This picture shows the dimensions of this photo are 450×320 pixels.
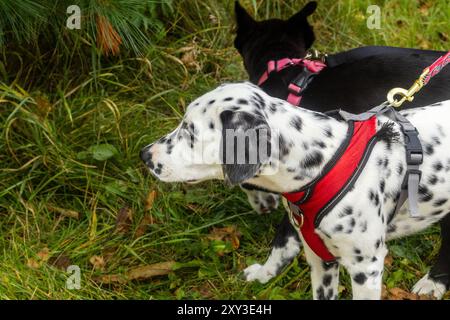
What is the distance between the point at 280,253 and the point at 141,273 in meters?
0.72

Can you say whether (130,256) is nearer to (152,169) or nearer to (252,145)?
(152,169)

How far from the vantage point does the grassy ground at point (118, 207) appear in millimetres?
3711

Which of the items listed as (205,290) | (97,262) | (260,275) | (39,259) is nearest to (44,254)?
(39,259)

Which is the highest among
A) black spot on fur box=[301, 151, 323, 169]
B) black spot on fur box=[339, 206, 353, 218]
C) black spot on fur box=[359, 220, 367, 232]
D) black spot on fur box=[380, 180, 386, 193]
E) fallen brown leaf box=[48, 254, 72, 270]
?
black spot on fur box=[301, 151, 323, 169]

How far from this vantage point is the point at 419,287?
3.72 metres

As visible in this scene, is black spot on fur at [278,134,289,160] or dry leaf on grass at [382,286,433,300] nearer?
black spot on fur at [278,134,289,160]

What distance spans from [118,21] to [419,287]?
210 cm

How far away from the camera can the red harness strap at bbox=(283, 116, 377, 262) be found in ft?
9.22

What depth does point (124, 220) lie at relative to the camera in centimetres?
398

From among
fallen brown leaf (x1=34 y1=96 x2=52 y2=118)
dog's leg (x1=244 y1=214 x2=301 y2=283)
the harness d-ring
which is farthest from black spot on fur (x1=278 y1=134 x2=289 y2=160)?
fallen brown leaf (x1=34 y1=96 x2=52 y2=118)

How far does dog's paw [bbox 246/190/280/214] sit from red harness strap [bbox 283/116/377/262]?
45.4 inches

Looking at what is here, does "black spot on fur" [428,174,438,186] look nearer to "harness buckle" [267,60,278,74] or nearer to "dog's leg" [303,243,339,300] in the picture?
"dog's leg" [303,243,339,300]

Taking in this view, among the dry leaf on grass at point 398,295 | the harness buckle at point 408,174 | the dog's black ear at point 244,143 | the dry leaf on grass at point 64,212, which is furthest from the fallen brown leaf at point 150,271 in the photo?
the harness buckle at point 408,174

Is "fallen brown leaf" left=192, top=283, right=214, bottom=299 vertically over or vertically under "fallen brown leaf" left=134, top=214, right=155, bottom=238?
under
